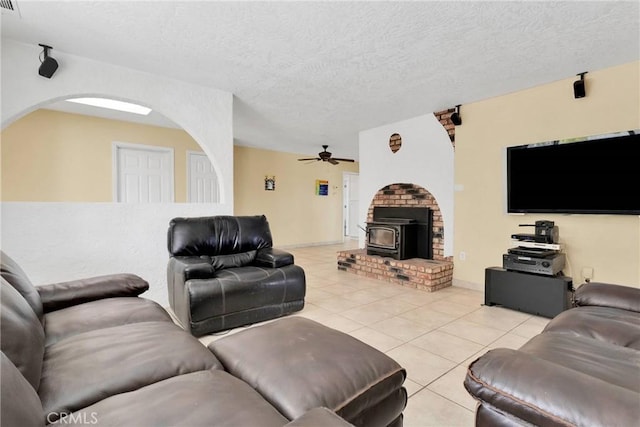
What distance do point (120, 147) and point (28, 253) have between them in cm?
278

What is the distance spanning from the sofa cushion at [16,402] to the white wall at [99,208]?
2610 millimetres

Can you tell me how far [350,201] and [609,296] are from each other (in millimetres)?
7685

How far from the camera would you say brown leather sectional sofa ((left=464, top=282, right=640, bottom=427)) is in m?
0.74

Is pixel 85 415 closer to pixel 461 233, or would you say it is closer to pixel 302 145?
pixel 461 233

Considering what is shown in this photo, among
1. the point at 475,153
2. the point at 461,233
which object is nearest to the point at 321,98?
the point at 475,153

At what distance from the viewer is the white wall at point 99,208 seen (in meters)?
2.58

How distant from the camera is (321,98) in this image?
12.7ft

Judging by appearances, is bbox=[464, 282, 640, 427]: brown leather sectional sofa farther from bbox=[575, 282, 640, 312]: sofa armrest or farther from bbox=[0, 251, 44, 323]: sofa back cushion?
bbox=[0, 251, 44, 323]: sofa back cushion

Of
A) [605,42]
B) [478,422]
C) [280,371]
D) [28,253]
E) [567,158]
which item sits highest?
[605,42]

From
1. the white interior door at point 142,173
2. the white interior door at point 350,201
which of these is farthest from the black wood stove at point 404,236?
the white interior door at point 350,201

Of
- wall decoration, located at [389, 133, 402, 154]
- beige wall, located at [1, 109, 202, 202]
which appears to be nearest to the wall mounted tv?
wall decoration, located at [389, 133, 402, 154]

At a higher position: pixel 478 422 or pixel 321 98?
pixel 321 98

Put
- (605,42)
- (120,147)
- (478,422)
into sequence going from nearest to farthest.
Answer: (478,422) < (605,42) < (120,147)

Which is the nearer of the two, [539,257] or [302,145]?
[539,257]
